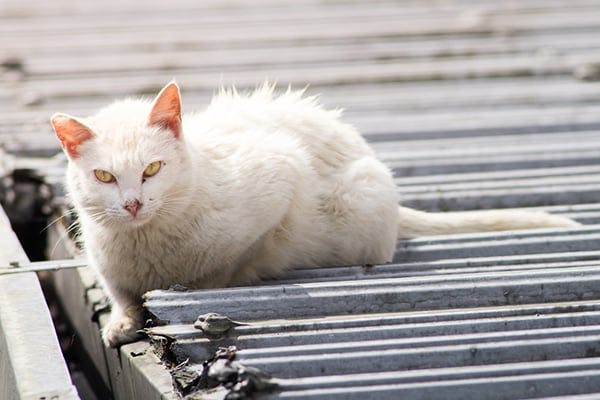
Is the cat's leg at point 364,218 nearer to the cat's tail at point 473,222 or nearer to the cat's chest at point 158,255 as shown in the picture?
the cat's tail at point 473,222

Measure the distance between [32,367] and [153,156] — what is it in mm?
748

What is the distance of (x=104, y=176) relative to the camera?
10.8ft

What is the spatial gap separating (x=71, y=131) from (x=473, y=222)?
60.6 inches

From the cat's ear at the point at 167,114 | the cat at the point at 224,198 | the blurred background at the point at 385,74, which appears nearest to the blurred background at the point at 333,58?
the blurred background at the point at 385,74

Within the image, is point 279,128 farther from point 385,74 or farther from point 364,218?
point 385,74

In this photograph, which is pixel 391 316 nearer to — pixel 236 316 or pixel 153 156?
pixel 236 316

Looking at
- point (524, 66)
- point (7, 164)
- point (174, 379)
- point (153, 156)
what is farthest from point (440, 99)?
point (174, 379)

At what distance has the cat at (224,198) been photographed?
11.0 ft

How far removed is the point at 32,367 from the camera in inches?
113

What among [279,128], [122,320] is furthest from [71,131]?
[279,128]

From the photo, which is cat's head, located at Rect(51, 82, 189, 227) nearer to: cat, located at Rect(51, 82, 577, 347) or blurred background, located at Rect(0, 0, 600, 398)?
cat, located at Rect(51, 82, 577, 347)

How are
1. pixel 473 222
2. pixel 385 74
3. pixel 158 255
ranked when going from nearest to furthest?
pixel 158 255
pixel 473 222
pixel 385 74

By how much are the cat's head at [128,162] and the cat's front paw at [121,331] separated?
12.0 inches

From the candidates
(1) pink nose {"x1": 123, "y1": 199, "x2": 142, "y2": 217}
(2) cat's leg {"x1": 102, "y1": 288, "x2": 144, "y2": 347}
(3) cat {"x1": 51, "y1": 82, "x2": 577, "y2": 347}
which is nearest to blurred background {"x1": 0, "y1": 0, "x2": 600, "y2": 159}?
(3) cat {"x1": 51, "y1": 82, "x2": 577, "y2": 347}
